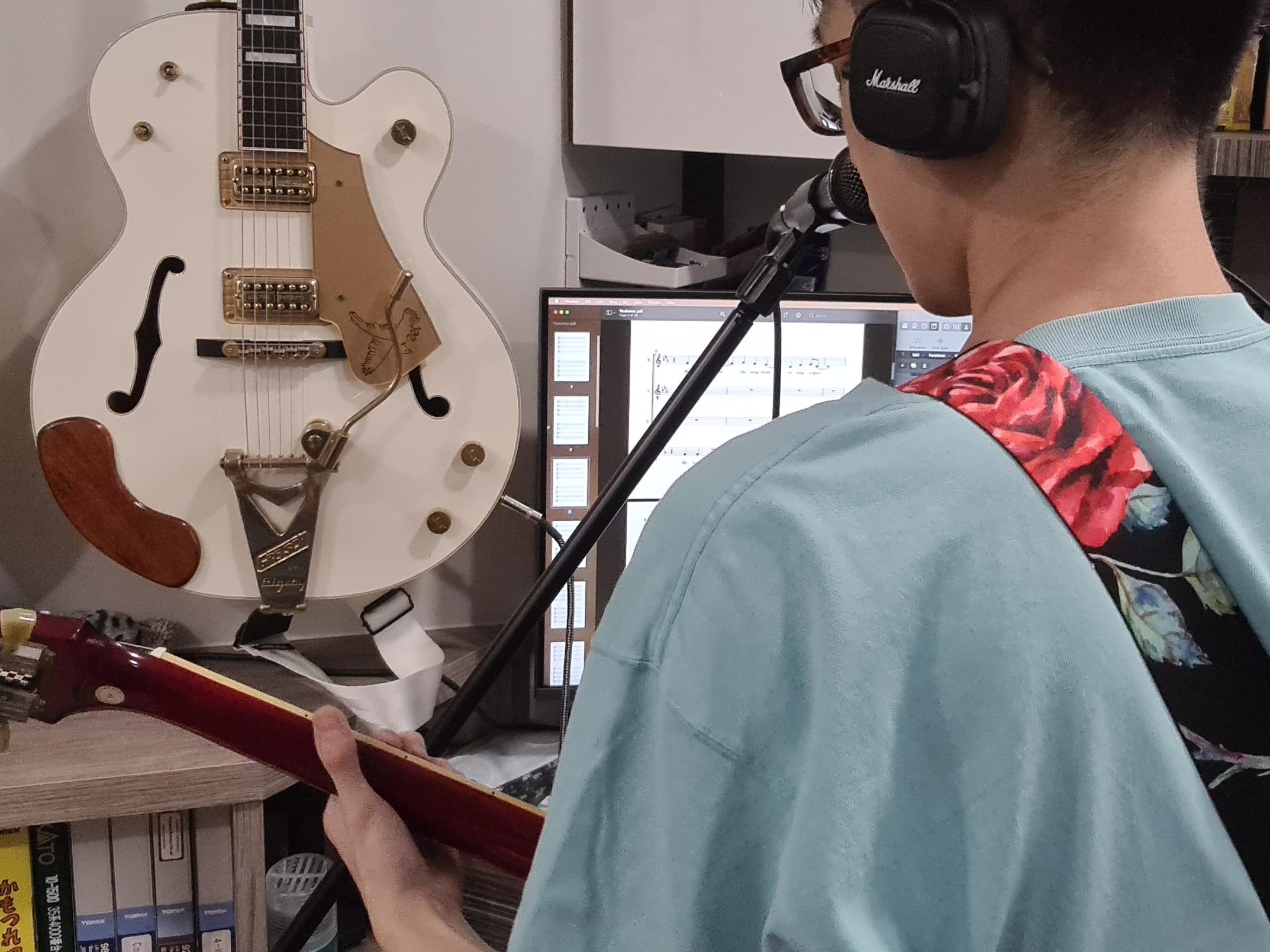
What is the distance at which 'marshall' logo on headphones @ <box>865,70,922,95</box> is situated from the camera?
0.43 metres

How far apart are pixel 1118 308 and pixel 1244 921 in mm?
203

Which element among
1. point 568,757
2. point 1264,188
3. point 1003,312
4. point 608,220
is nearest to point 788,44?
point 608,220

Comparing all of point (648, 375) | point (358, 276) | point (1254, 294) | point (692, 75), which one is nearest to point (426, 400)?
A: point (358, 276)

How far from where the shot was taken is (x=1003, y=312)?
0.44 meters

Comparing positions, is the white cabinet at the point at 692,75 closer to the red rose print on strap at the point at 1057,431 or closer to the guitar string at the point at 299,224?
the guitar string at the point at 299,224

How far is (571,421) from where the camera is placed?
4.07 feet

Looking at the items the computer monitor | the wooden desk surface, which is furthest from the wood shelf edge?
the computer monitor

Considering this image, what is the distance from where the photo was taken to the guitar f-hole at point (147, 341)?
1.08m

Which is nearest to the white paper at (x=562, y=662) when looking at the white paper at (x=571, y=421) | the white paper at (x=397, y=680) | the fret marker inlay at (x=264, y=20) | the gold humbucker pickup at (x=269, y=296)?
the white paper at (x=397, y=680)

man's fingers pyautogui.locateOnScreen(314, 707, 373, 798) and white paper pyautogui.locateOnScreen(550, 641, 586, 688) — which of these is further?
white paper pyautogui.locateOnScreen(550, 641, 586, 688)

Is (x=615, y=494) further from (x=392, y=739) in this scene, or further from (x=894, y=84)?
(x=894, y=84)

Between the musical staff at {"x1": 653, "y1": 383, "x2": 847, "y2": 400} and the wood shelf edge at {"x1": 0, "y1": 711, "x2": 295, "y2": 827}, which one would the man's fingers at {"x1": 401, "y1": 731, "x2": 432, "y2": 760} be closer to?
the wood shelf edge at {"x1": 0, "y1": 711, "x2": 295, "y2": 827}

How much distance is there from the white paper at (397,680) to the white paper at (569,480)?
217 mm

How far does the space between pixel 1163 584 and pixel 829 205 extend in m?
0.51
